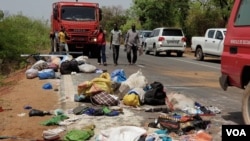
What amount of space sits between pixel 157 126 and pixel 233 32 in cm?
209

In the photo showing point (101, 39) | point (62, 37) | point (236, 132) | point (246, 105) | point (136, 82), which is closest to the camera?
point (236, 132)

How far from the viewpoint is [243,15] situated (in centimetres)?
729

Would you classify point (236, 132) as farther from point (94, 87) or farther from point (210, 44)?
point (210, 44)

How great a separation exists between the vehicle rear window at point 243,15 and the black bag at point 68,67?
8.66 meters

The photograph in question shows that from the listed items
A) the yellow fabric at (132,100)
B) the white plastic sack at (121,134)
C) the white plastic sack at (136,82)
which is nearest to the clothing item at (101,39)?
the white plastic sack at (136,82)

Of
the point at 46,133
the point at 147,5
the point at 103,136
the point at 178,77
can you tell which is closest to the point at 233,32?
the point at 103,136

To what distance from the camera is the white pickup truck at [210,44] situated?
22.7m

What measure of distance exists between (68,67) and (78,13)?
8748mm

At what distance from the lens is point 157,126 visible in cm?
716

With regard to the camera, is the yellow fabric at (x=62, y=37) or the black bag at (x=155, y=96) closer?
the black bag at (x=155, y=96)

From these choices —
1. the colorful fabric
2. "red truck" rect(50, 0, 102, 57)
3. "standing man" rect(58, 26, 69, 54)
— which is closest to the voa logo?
the colorful fabric

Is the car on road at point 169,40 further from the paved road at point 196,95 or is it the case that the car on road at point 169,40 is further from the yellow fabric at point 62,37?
the paved road at point 196,95

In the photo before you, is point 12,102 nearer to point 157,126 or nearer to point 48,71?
point 48,71

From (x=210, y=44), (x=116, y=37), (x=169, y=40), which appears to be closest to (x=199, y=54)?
(x=210, y=44)
